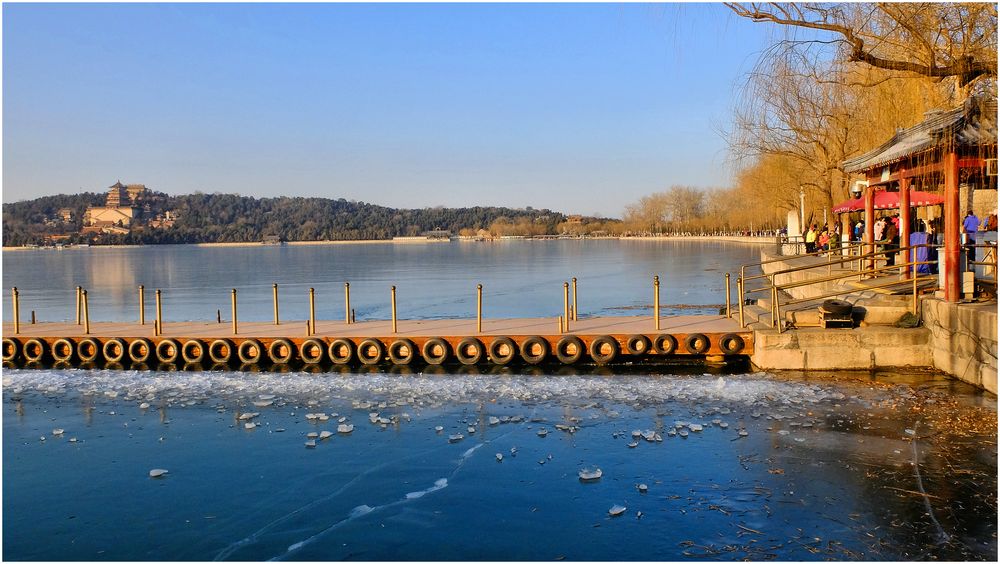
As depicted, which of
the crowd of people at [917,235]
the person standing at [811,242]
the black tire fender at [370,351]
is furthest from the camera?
the person standing at [811,242]

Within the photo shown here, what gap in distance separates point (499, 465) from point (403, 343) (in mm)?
7568

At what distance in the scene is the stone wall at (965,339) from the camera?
1381 centimetres

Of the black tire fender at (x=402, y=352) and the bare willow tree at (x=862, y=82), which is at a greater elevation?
the bare willow tree at (x=862, y=82)

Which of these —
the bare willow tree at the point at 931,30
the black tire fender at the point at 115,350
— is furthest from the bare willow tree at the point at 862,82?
the black tire fender at the point at 115,350

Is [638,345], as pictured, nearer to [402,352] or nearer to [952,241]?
[402,352]

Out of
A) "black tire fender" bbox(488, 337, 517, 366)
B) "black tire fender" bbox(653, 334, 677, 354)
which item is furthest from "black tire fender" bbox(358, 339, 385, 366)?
"black tire fender" bbox(653, 334, 677, 354)

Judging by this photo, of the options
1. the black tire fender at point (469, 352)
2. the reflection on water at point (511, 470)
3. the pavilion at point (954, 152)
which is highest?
the pavilion at point (954, 152)

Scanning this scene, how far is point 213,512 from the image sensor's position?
948 cm

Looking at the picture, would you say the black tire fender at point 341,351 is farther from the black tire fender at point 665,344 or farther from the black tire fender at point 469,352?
the black tire fender at point 665,344

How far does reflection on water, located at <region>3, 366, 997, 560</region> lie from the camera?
8406 mm

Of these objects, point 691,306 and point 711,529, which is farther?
point 691,306

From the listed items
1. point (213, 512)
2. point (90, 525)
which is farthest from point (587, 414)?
point (90, 525)

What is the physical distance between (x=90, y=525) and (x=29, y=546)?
0.65 metres

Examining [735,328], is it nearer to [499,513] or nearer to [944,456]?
[944,456]
